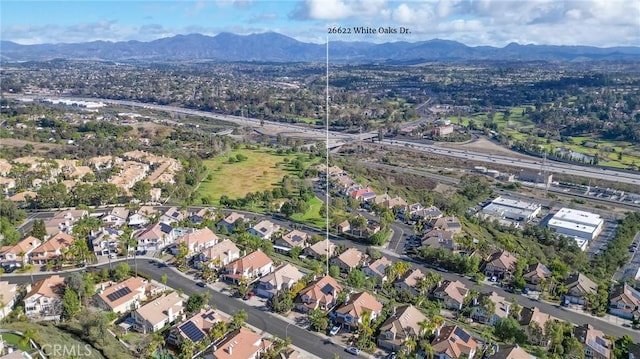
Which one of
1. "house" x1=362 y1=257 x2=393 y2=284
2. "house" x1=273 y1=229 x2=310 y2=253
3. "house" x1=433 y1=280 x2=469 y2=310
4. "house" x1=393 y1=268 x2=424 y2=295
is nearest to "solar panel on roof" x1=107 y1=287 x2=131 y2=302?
"house" x1=273 y1=229 x2=310 y2=253

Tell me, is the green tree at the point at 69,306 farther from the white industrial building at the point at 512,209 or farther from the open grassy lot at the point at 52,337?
the white industrial building at the point at 512,209

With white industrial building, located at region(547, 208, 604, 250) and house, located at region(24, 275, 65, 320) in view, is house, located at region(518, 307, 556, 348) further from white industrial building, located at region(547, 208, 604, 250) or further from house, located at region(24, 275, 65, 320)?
house, located at region(24, 275, 65, 320)

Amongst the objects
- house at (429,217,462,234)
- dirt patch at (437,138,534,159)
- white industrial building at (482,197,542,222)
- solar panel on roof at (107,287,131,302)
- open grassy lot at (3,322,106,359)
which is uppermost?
open grassy lot at (3,322,106,359)

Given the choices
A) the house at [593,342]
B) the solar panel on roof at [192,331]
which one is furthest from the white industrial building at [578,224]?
the solar panel on roof at [192,331]

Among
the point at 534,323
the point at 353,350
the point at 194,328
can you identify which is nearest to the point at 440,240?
the point at 534,323

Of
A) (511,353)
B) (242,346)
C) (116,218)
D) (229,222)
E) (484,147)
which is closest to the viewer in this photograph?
(511,353)

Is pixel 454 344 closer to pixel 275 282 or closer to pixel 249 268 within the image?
pixel 275 282
